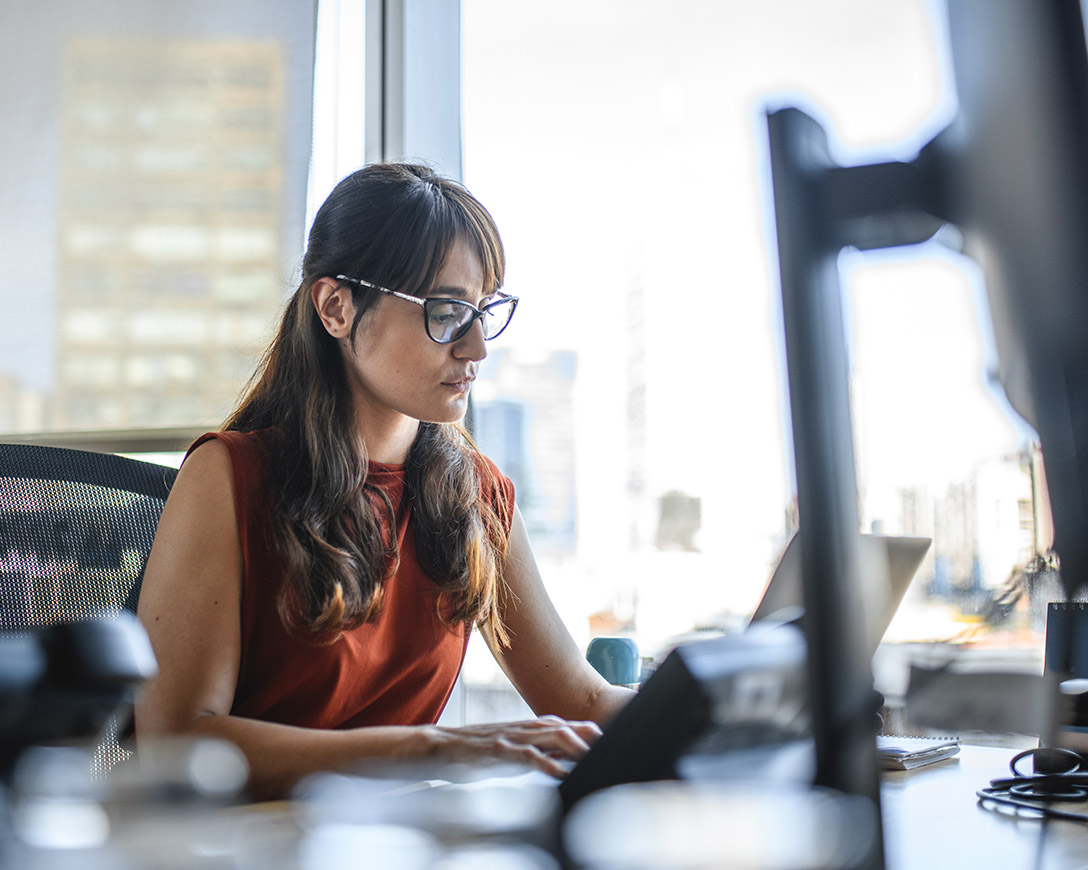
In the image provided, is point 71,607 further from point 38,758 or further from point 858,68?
point 858,68

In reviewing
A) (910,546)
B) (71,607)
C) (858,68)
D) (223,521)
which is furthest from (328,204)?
(910,546)

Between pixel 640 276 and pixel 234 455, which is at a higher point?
pixel 640 276

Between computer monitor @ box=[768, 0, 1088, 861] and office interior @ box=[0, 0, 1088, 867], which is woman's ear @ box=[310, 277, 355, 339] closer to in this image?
office interior @ box=[0, 0, 1088, 867]

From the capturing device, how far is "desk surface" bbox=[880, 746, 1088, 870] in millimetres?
662

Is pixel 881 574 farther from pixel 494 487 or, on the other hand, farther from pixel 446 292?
pixel 494 487

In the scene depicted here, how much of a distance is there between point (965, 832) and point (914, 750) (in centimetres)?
29

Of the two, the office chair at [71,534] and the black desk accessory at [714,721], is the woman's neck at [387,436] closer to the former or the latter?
the office chair at [71,534]

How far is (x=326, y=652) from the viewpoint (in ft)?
4.03

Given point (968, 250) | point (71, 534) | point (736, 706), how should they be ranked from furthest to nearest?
point (71, 534) < point (736, 706) < point (968, 250)

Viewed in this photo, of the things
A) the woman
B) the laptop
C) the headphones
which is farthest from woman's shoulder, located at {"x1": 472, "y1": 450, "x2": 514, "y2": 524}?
the laptop

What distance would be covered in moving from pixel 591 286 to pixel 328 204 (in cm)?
64

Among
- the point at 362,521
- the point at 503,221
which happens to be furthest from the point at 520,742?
the point at 503,221

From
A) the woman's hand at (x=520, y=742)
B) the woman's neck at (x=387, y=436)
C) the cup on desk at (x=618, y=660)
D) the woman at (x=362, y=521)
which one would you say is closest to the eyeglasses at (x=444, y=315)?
the woman at (x=362, y=521)

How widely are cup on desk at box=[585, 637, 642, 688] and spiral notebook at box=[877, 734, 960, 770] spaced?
0.40 meters
